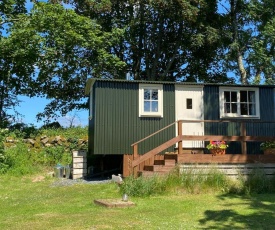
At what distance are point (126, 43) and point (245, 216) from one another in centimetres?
1925

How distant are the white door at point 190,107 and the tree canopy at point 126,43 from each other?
28.7ft

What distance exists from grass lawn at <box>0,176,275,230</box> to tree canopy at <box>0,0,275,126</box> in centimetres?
1132

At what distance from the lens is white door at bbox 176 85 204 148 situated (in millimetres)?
13859

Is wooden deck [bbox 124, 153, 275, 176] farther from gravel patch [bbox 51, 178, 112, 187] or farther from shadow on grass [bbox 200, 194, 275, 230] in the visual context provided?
shadow on grass [bbox 200, 194, 275, 230]

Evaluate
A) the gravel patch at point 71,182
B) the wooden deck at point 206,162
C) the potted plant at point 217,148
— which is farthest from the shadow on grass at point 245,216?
the gravel patch at point 71,182

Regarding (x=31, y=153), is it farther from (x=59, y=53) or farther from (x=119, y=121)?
(x=59, y=53)

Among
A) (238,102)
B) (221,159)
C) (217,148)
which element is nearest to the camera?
(221,159)

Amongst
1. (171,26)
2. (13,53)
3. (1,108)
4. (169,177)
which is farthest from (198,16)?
(169,177)

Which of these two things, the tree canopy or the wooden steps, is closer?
Answer: the wooden steps

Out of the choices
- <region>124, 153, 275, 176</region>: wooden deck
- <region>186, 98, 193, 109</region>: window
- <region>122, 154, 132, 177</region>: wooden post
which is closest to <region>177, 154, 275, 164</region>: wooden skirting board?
<region>124, 153, 275, 176</region>: wooden deck

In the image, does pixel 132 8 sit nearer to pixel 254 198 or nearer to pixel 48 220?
pixel 254 198

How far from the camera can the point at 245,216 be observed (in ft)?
24.5

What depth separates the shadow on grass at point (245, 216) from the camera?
6754 mm

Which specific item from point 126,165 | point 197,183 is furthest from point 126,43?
point 197,183
